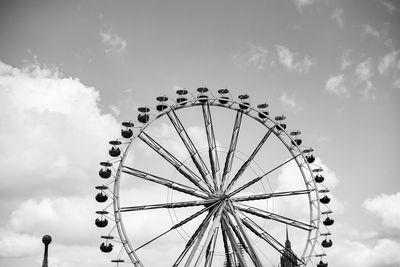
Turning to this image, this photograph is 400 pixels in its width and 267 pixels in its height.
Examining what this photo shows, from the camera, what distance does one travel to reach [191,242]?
78.5 feet

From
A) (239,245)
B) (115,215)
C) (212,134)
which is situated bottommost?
(239,245)

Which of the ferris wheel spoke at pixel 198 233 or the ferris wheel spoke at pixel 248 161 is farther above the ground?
the ferris wheel spoke at pixel 248 161

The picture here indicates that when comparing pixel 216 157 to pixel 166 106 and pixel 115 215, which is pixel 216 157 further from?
pixel 115 215

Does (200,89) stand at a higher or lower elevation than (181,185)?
higher

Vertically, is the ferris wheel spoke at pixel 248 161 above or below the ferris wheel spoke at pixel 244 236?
above

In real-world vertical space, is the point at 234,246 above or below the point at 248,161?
below

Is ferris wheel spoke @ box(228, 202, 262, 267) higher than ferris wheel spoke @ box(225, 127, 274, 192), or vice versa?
ferris wheel spoke @ box(225, 127, 274, 192)

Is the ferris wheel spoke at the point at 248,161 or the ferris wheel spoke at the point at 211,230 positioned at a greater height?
the ferris wheel spoke at the point at 248,161

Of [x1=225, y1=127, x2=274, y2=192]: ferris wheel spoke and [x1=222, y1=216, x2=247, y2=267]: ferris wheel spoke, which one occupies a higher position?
[x1=225, y1=127, x2=274, y2=192]: ferris wheel spoke

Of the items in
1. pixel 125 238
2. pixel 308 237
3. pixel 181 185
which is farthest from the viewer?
pixel 308 237

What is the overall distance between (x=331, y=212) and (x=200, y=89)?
35.0ft

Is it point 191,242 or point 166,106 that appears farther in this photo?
point 166,106

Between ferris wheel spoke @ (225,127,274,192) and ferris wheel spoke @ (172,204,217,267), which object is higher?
ferris wheel spoke @ (225,127,274,192)

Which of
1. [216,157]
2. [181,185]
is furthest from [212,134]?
[181,185]
